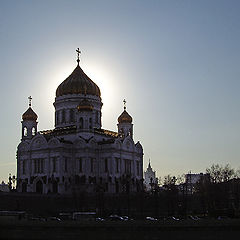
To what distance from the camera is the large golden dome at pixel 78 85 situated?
81.1 m

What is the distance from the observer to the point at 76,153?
73.9m

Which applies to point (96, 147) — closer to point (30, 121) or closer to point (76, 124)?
point (76, 124)

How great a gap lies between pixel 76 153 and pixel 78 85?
41.7ft

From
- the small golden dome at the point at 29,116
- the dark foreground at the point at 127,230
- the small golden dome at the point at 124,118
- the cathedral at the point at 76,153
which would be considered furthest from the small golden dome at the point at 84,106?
the dark foreground at the point at 127,230

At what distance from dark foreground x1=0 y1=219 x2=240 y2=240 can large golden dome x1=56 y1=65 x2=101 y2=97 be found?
4987cm

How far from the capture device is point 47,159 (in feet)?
241

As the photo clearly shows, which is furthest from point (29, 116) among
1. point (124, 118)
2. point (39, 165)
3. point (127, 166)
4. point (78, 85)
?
point (127, 166)

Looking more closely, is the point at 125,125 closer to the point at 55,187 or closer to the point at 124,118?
the point at 124,118

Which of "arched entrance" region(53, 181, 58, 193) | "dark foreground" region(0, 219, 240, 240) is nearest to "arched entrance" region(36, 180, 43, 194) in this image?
"arched entrance" region(53, 181, 58, 193)

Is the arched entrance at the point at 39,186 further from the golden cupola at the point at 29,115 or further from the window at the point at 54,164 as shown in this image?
the golden cupola at the point at 29,115

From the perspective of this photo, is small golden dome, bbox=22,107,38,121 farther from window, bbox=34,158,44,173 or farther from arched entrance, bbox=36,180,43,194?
arched entrance, bbox=36,180,43,194

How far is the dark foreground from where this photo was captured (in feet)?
95.8

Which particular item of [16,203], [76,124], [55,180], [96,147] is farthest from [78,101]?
[16,203]

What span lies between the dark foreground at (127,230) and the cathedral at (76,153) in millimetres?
37439
